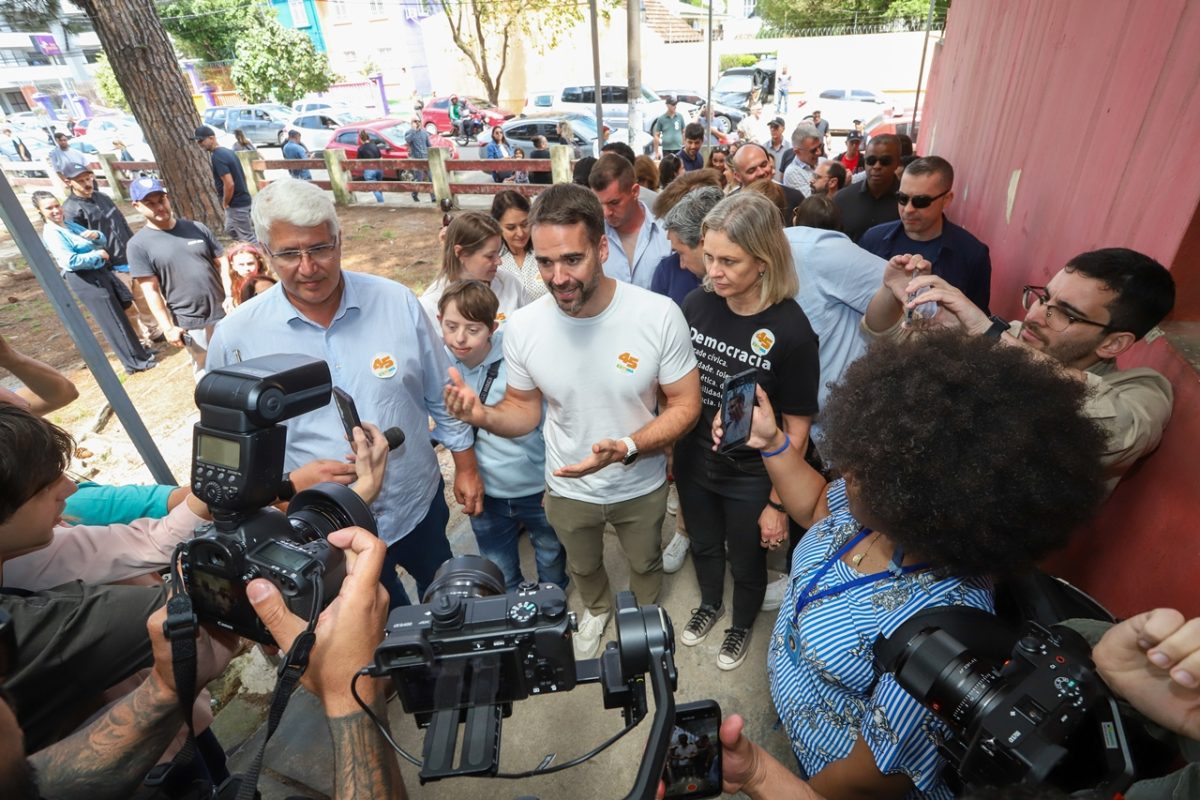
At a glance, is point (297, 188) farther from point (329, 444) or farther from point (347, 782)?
point (347, 782)

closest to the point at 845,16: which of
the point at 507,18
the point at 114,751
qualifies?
the point at 507,18

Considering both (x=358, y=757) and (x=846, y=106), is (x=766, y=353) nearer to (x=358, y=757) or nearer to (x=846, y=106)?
(x=358, y=757)

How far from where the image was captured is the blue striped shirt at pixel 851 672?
1.24 m

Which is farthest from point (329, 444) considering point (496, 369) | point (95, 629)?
point (95, 629)

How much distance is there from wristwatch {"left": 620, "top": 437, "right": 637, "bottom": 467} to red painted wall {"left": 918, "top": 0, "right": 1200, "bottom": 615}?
1.26 metres

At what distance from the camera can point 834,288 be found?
2.85 metres

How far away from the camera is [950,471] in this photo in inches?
50.3

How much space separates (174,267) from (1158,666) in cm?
642

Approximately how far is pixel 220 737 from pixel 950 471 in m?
3.12

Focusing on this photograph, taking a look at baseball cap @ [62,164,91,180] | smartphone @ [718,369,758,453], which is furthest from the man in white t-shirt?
baseball cap @ [62,164,91,180]

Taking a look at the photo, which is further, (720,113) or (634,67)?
(720,113)

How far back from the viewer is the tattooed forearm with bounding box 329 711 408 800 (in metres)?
1.18

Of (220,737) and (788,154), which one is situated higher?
(788,154)

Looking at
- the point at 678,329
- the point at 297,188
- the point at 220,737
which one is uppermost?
the point at 297,188
